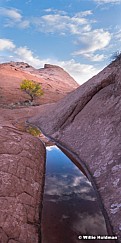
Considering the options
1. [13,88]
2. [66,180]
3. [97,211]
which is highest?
[13,88]

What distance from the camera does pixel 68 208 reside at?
6.98 m

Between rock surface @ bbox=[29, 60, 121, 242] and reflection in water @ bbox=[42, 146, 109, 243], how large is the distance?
0.33m

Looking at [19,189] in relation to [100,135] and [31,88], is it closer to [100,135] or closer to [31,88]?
[100,135]

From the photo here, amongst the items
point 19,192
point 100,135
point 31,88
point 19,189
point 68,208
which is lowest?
point 68,208

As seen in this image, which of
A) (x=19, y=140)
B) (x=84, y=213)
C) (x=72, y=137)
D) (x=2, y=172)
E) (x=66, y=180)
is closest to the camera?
(x=84, y=213)

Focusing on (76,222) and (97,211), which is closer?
(76,222)

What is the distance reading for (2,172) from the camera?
750 centimetres

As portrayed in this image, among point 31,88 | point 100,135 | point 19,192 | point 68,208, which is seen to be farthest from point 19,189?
point 31,88

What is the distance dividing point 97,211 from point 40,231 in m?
1.87

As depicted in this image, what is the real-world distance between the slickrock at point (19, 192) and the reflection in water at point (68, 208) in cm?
30

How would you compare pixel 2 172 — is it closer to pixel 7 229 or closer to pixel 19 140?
pixel 7 229

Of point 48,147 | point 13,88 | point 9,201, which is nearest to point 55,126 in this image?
point 48,147

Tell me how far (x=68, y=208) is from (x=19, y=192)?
61.2 inches

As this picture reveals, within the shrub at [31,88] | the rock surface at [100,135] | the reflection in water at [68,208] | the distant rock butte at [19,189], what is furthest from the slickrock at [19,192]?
the shrub at [31,88]
